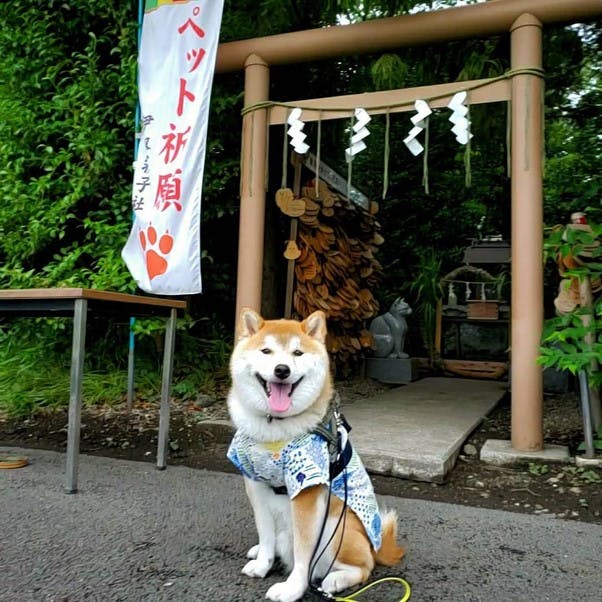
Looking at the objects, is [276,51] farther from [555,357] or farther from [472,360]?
[472,360]

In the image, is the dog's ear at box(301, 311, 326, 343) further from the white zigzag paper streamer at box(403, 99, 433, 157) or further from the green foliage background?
the green foliage background

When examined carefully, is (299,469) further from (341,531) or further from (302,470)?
(341,531)

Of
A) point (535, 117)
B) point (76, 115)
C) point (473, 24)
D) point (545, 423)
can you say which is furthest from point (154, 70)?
point (545, 423)

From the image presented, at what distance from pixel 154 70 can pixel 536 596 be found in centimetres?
384

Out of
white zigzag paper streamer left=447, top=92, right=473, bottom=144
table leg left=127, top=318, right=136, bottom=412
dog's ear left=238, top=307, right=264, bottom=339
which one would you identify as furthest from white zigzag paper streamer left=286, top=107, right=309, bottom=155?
dog's ear left=238, top=307, right=264, bottom=339

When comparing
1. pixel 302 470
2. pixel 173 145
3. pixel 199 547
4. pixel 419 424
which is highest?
pixel 173 145

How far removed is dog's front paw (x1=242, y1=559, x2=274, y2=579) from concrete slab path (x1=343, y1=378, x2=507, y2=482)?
1.30 metres

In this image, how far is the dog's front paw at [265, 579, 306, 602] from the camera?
153cm

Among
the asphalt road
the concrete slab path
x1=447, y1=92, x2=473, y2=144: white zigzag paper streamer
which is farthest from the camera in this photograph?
x1=447, y1=92, x2=473, y2=144: white zigzag paper streamer

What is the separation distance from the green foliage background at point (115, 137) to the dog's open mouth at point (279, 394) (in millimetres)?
2504

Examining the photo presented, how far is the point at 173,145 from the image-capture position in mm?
3797

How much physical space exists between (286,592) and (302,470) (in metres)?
0.33

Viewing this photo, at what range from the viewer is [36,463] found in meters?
3.03

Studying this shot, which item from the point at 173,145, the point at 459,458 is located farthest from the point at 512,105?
the point at 173,145
